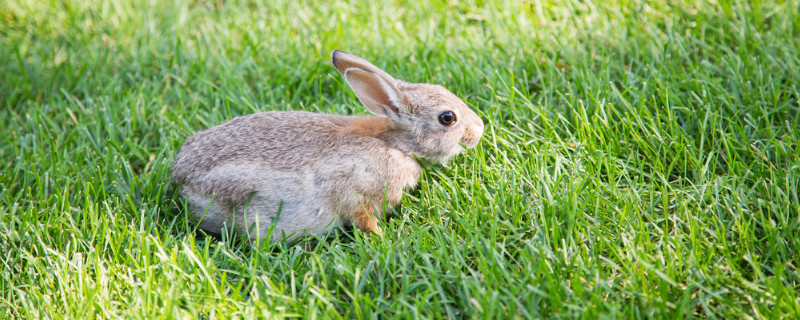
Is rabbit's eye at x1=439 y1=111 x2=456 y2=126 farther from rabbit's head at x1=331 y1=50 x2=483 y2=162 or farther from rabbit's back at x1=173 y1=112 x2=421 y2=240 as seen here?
rabbit's back at x1=173 y1=112 x2=421 y2=240

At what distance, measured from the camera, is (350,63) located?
3.63m

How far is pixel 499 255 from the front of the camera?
2982 mm

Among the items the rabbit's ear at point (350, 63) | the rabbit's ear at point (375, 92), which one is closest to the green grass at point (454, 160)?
the rabbit's ear at point (375, 92)

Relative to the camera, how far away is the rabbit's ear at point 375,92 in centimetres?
362

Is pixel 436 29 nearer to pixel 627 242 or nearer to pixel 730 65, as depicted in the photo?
pixel 730 65

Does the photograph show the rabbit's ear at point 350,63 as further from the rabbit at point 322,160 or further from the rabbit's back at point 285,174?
the rabbit's back at point 285,174

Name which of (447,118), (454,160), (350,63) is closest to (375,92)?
(350,63)

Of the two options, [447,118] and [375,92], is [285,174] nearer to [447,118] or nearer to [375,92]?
[375,92]

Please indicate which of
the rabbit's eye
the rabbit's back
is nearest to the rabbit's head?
the rabbit's eye

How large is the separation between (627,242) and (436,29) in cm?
258

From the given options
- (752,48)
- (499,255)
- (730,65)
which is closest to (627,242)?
(499,255)

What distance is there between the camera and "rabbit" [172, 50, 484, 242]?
136 inches

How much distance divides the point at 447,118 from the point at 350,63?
0.61 metres

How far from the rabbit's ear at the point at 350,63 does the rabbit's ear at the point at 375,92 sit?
0.03 meters
